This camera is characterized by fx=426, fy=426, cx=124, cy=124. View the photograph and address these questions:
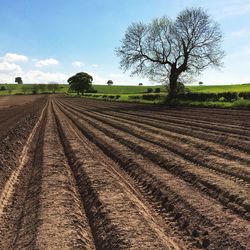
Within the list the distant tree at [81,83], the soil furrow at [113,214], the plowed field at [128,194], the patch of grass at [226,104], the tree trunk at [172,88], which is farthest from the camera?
the distant tree at [81,83]

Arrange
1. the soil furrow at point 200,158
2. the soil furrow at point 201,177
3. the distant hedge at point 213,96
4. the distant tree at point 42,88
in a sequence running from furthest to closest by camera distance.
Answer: the distant tree at point 42,88
the distant hedge at point 213,96
the soil furrow at point 200,158
the soil furrow at point 201,177

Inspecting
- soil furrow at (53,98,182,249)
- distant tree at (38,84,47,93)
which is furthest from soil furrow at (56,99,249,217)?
distant tree at (38,84,47,93)

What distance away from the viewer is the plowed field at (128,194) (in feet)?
20.7

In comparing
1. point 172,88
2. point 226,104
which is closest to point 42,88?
point 172,88

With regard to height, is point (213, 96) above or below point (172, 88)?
below

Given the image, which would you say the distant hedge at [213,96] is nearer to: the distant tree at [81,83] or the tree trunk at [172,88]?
the tree trunk at [172,88]

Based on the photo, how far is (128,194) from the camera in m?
8.81

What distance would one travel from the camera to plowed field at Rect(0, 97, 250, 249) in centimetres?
632

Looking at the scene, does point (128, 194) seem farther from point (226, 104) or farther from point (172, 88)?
point (172, 88)

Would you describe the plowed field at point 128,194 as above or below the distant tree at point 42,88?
above

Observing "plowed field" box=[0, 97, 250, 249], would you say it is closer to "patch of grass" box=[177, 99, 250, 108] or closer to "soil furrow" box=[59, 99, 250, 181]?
"soil furrow" box=[59, 99, 250, 181]

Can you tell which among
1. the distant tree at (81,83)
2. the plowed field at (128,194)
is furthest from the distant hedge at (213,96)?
the distant tree at (81,83)

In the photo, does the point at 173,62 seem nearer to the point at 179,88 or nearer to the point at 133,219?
the point at 179,88

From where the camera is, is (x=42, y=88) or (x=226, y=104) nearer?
(x=226, y=104)
